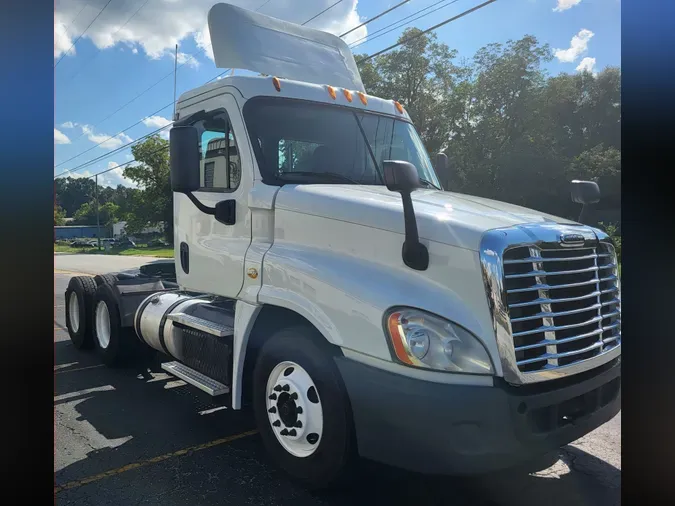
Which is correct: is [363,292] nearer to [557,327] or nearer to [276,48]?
[557,327]

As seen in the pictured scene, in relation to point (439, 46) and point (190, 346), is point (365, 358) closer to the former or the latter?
point (190, 346)

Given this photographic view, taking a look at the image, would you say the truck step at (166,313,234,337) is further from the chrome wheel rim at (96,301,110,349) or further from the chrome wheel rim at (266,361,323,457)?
the chrome wheel rim at (96,301,110,349)

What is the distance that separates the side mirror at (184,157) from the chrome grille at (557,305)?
2.37m

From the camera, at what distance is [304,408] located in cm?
322

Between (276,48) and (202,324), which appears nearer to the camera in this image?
(202,324)

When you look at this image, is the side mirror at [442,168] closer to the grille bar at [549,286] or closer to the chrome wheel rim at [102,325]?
the grille bar at [549,286]

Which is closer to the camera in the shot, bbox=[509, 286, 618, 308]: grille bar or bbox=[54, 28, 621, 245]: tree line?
bbox=[509, 286, 618, 308]: grille bar

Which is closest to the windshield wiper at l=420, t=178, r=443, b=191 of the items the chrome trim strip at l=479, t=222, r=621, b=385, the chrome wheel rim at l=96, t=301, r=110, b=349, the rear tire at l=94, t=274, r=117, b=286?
the chrome trim strip at l=479, t=222, r=621, b=385

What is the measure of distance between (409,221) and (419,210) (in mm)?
323

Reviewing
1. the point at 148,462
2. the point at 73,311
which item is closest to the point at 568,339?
the point at 148,462

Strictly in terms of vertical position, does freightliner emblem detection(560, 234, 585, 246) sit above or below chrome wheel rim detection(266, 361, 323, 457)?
above

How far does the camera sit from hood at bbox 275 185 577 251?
2.89 m

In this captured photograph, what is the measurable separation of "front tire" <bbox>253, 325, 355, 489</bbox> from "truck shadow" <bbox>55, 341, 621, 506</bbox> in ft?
0.68
